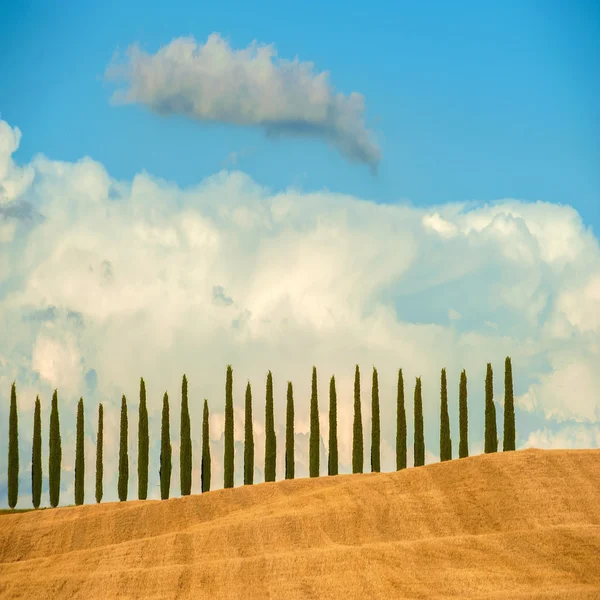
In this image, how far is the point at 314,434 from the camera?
5694cm

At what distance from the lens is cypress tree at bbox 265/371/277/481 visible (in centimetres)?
5631

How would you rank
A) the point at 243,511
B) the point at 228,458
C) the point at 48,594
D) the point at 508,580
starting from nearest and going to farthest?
the point at 508,580
the point at 48,594
the point at 243,511
the point at 228,458

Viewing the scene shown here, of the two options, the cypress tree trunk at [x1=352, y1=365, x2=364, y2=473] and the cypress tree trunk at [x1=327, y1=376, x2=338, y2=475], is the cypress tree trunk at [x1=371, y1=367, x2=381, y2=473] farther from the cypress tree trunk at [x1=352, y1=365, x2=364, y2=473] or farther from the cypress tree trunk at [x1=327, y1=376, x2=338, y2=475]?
the cypress tree trunk at [x1=327, y1=376, x2=338, y2=475]

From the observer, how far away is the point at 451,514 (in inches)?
1496

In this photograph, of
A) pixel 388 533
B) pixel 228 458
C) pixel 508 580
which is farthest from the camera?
pixel 228 458

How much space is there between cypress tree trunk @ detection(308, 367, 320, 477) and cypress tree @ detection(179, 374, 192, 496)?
7528 mm

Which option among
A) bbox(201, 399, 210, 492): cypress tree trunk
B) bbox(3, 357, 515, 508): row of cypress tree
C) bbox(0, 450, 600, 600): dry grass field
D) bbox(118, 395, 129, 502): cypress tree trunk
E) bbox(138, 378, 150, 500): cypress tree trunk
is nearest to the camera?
bbox(0, 450, 600, 600): dry grass field

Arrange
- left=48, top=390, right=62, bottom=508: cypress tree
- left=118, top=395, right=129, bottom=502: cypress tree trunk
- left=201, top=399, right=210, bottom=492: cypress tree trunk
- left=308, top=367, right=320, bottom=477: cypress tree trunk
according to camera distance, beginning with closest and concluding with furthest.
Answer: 1. left=308, top=367, right=320, bottom=477: cypress tree trunk
2. left=201, top=399, right=210, bottom=492: cypress tree trunk
3. left=118, top=395, right=129, bottom=502: cypress tree trunk
4. left=48, top=390, right=62, bottom=508: cypress tree

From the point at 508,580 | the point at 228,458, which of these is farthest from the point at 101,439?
the point at 508,580

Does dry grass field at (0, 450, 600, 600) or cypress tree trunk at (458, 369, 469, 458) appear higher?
cypress tree trunk at (458, 369, 469, 458)

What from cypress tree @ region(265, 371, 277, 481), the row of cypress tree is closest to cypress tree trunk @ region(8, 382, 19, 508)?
the row of cypress tree

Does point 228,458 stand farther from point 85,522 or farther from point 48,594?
point 48,594

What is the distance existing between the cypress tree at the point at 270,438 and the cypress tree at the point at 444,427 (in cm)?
1038

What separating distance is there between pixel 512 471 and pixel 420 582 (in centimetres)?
946
